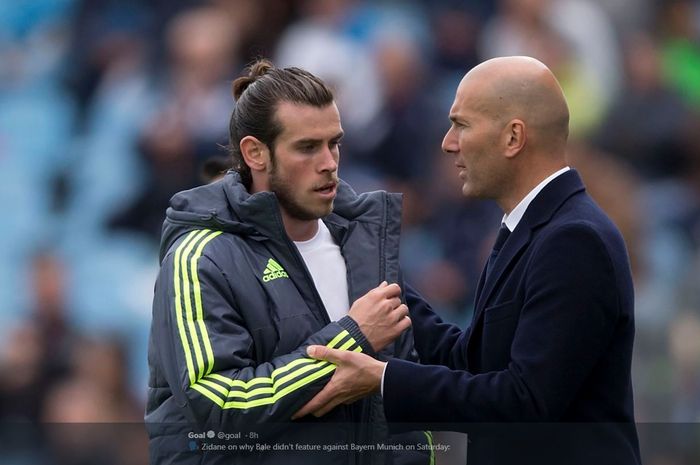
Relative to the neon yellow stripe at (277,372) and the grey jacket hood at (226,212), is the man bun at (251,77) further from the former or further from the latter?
the neon yellow stripe at (277,372)

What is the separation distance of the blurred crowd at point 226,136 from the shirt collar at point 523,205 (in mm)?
2639

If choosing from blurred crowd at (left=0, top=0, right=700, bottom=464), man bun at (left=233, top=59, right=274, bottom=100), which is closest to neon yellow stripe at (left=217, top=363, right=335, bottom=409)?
man bun at (left=233, top=59, right=274, bottom=100)

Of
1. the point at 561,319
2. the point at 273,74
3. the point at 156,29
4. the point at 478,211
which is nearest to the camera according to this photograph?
the point at 561,319

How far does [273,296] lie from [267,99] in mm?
512

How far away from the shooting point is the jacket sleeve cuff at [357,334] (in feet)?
9.29

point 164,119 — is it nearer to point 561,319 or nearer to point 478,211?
point 478,211

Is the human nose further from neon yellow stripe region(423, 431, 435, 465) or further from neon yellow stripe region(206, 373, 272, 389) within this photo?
neon yellow stripe region(423, 431, 435, 465)

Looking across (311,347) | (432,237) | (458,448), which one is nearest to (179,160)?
(432,237)

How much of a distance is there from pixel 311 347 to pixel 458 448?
0.85 metres

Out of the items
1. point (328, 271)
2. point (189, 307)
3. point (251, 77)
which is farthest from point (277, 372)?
Result: point (251, 77)

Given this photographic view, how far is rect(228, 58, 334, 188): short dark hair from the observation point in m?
3.04

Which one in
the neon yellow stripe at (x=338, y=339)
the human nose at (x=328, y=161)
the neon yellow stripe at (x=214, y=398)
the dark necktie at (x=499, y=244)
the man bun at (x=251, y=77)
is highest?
the man bun at (x=251, y=77)

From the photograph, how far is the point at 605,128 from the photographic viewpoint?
237 inches

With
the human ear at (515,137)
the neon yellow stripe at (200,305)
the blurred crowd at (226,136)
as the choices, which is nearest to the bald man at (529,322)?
the human ear at (515,137)
